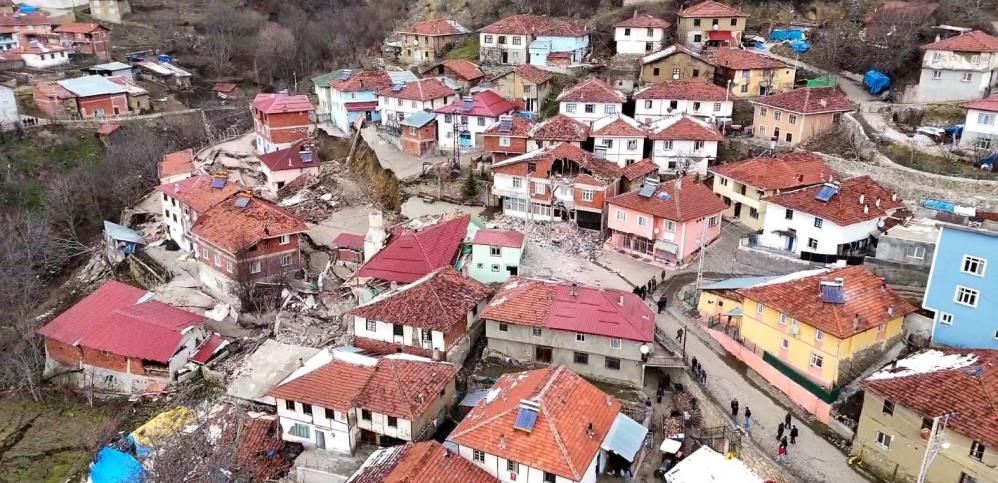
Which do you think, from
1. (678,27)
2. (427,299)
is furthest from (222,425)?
(678,27)

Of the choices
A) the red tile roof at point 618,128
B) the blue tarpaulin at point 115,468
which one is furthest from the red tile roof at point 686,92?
the blue tarpaulin at point 115,468

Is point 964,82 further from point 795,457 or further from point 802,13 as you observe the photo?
point 795,457

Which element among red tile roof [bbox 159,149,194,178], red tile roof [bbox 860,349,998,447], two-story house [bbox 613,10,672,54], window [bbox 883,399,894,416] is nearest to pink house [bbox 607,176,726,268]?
red tile roof [bbox 860,349,998,447]

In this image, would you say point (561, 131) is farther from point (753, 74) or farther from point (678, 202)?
point (753, 74)

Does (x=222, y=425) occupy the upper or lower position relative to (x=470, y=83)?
lower

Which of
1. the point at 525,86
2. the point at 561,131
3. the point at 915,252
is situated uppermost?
the point at 525,86

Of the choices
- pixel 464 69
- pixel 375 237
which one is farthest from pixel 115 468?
pixel 464 69
